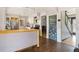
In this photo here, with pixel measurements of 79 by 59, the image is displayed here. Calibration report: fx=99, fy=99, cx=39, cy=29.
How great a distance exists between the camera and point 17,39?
2.13 meters

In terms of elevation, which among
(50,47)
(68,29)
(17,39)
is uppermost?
(68,29)

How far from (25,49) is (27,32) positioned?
38 cm

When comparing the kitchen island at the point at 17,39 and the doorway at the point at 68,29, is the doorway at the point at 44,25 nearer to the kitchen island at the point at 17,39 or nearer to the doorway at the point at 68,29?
the kitchen island at the point at 17,39

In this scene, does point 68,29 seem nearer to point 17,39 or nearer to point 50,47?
point 50,47

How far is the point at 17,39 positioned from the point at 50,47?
2.44 ft

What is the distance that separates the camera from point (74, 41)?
208 centimetres

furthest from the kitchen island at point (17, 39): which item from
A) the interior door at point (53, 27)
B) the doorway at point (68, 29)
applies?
the doorway at point (68, 29)

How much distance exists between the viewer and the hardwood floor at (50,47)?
2.13 meters

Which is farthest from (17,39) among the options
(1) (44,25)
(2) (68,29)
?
(2) (68,29)

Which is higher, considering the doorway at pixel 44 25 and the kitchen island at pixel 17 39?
the doorway at pixel 44 25

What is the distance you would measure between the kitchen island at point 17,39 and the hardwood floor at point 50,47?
0.10m

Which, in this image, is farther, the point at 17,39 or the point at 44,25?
the point at 44,25

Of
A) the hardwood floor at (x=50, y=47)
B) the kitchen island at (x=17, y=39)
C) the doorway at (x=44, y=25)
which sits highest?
the doorway at (x=44, y=25)

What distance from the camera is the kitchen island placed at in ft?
6.75
